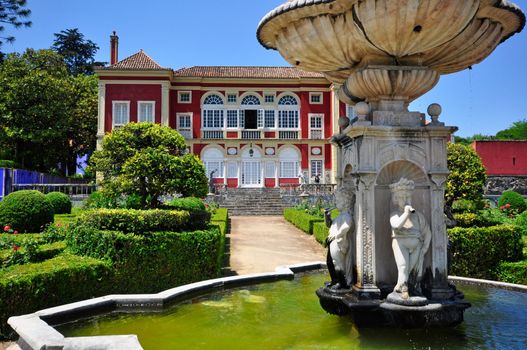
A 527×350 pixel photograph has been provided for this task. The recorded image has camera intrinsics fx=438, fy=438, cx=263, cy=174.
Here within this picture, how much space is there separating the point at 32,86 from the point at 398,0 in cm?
3241

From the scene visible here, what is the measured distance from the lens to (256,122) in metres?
37.3

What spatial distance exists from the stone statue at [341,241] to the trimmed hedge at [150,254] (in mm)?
4295

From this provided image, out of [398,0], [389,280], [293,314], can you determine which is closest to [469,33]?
[398,0]

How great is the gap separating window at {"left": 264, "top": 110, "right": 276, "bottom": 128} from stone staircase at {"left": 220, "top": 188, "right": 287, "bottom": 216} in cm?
750

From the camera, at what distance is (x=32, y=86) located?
1220 inches

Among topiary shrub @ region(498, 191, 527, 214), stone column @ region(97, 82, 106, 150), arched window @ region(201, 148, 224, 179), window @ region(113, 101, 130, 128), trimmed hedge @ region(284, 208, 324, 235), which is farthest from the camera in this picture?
arched window @ region(201, 148, 224, 179)

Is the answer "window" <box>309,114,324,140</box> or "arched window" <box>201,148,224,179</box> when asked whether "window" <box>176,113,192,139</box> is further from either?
"window" <box>309,114,324,140</box>

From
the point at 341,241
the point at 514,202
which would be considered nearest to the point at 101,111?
the point at 514,202

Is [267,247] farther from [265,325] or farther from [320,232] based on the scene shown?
[265,325]

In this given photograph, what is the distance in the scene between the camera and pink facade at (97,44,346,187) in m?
36.3

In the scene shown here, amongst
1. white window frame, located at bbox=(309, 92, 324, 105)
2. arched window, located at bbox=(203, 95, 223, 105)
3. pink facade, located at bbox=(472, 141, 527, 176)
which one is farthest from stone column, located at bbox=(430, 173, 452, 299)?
arched window, located at bbox=(203, 95, 223, 105)

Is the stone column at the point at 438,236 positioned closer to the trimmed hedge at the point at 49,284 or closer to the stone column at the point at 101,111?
the trimmed hedge at the point at 49,284

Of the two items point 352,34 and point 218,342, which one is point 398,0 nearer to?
point 352,34

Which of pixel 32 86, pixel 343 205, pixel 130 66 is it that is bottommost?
pixel 343 205
